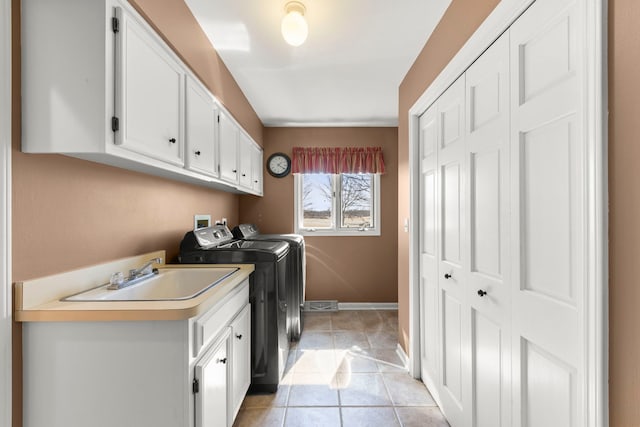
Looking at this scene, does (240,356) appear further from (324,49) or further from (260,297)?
(324,49)

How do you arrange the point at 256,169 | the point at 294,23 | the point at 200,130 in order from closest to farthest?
the point at 294,23 → the point at 200,130 → the point at 256,169

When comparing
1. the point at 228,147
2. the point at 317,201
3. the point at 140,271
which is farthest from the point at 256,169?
the point at 140,271

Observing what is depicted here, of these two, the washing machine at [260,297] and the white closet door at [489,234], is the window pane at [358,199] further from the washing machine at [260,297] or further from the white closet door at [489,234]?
the white closet door at [489,234]

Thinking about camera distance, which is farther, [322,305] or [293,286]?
[322,305]

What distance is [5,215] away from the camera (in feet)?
3.35

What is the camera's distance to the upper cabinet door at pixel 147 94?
3.84ft

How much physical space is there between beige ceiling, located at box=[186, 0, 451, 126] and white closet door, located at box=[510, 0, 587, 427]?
952mm

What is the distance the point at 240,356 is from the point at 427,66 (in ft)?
7.29

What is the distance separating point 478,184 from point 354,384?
5.47 ft

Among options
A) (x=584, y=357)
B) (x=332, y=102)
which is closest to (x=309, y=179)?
(x=332, y=102)

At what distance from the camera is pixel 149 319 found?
112cm

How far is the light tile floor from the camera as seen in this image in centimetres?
190

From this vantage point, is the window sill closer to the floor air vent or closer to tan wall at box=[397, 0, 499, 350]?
the floor air vent

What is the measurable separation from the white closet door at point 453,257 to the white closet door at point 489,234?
3.4 inches
